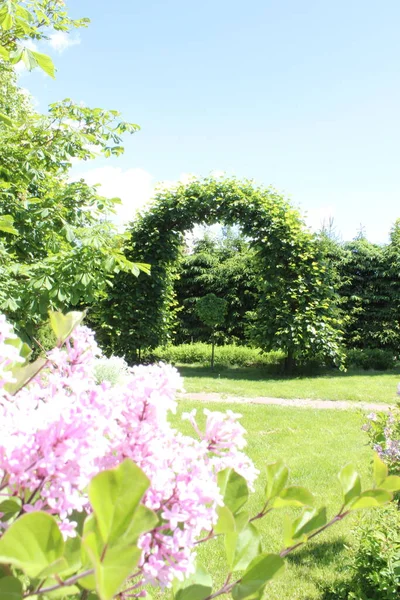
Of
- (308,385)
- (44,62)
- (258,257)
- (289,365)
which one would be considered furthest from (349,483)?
(289,365)

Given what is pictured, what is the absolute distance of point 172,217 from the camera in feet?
38.0

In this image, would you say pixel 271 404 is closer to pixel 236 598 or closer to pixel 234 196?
pixel 234 196

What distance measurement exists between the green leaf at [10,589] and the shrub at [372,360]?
13.6m

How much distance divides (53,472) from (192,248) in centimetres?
2196

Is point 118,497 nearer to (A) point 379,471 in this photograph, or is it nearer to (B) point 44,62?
(A) point 379,471

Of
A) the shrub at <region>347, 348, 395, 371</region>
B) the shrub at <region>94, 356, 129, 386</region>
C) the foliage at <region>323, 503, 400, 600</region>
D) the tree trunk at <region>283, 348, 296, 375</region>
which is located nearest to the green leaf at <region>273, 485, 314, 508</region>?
the foliage at <region>323, 503, 400, 600</region>

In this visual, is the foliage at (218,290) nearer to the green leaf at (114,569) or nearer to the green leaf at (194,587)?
the green leaf at (194,587)

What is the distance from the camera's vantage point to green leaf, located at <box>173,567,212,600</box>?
55 cm

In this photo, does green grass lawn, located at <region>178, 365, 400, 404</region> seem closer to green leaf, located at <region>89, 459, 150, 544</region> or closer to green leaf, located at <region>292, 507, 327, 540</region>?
green leaf, located at <region>292, 507, 327, 540</region>

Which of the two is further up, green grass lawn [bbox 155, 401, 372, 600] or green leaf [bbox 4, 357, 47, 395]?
green leaf [bbox 4, 357, 47, 395]

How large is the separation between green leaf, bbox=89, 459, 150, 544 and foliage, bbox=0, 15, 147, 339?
3.14 metres

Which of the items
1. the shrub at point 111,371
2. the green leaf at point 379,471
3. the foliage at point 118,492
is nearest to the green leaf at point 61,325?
the foliage at point 118,492

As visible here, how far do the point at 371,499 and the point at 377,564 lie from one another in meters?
2.26

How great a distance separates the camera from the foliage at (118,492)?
1.20 ft
